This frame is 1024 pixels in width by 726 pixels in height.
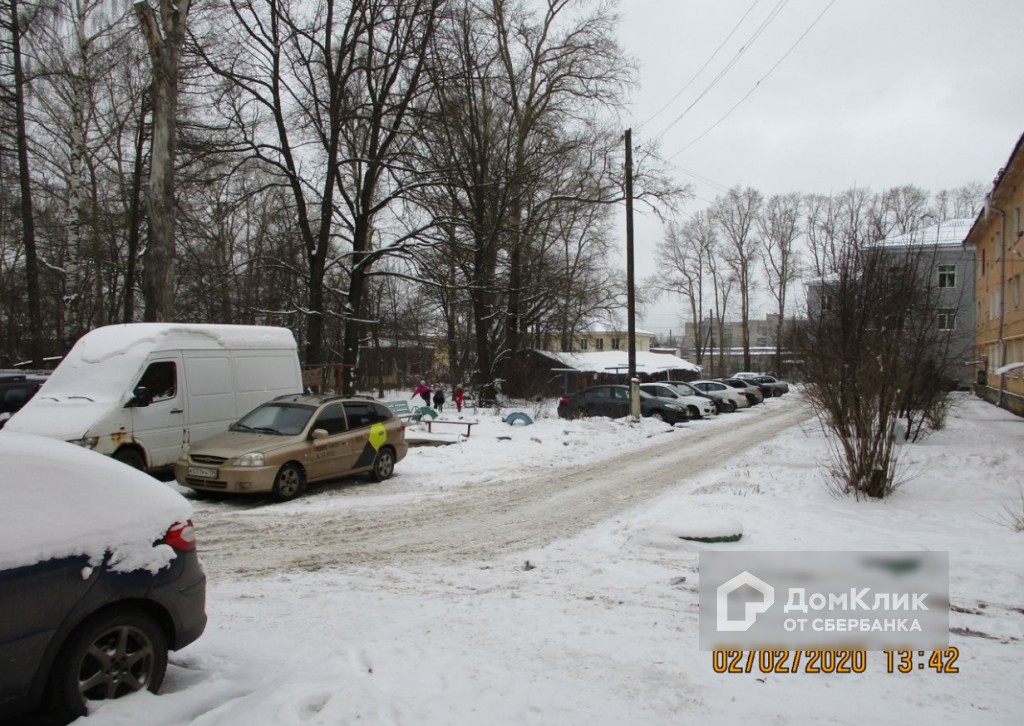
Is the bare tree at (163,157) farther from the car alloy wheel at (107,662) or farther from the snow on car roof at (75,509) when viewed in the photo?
the car alloy wheel at (107,662)

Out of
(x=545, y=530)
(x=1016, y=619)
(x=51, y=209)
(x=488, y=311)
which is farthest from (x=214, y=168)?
(x=1016, y=619)

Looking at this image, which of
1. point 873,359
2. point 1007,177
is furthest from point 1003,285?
point 873,359

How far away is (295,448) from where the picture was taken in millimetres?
10039

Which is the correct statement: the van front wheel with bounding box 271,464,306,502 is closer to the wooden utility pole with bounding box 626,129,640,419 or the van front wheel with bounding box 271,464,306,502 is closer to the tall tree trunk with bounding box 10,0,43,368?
the wooden utility pole with bounding box 626,129,640,419

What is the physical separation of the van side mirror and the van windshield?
1.31 meters

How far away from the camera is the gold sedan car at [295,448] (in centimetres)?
945

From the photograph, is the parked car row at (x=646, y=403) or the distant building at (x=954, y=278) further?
the parked car row at (x=646, y=403)

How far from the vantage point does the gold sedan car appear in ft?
31.0

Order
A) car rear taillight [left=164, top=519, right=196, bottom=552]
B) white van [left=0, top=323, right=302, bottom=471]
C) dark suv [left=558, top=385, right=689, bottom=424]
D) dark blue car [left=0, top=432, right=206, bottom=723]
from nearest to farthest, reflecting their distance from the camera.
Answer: dark blue car [left=0, top=432, right=206, bottom=723], car rear taillight [left=164, top=519, right=196, bottom=552], white van [left=0, top=323, right=302, bottom=471], dark suv [left=558, top=385, right=689, bottom=424]

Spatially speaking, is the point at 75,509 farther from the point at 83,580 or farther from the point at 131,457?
the point at 131,457

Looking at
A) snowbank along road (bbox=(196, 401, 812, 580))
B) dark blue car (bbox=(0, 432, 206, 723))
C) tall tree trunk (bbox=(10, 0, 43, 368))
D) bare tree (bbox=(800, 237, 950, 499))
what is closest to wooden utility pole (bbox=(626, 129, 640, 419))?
bare tree (bbox=(800, 237, 950, 499))
